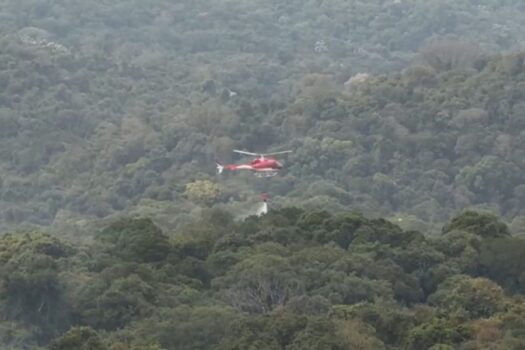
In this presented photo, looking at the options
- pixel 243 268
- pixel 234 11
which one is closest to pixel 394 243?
pixel 243 268

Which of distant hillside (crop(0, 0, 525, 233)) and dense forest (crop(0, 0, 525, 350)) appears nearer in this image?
dense forest (crop(0, 0, 525, 350))

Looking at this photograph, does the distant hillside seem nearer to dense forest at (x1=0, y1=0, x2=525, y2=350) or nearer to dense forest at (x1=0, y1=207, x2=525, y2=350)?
dense forest at (x1=0, y1=0, x2=525, y2=350)

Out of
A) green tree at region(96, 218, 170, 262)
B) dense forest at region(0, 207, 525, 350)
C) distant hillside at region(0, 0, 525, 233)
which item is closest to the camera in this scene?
dense forest at region(0, 207, 525, 350)

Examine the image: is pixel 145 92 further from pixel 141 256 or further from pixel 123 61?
pixel 141 256

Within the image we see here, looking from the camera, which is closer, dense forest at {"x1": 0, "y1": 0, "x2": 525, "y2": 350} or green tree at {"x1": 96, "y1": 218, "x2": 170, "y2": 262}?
dense forest at {"x1": 0, "y1": 0, "x2": 525, "y2": 350}

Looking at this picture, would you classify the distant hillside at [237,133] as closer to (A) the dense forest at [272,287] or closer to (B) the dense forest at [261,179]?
(B) the dense forest at [261,179]

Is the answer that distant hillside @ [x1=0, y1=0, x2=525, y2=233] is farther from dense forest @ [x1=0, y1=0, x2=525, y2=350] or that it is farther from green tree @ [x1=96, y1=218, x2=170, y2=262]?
green tree @ [x1=96, y1=218, x2=170, y2=262]

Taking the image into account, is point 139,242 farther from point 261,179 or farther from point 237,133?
point 237,133

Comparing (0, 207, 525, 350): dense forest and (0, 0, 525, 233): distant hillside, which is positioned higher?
(0, 207, 525, 350): dense forest

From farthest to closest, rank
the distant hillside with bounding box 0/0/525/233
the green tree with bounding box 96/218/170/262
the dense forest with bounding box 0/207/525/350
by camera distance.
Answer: the distant hillside with bounding box 0/0/525/233 < the green tree with bounding box 96/218/170/262 < the dense forest with bounding box 0/207/525/350

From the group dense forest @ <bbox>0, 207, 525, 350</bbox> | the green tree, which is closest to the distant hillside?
the green tree
